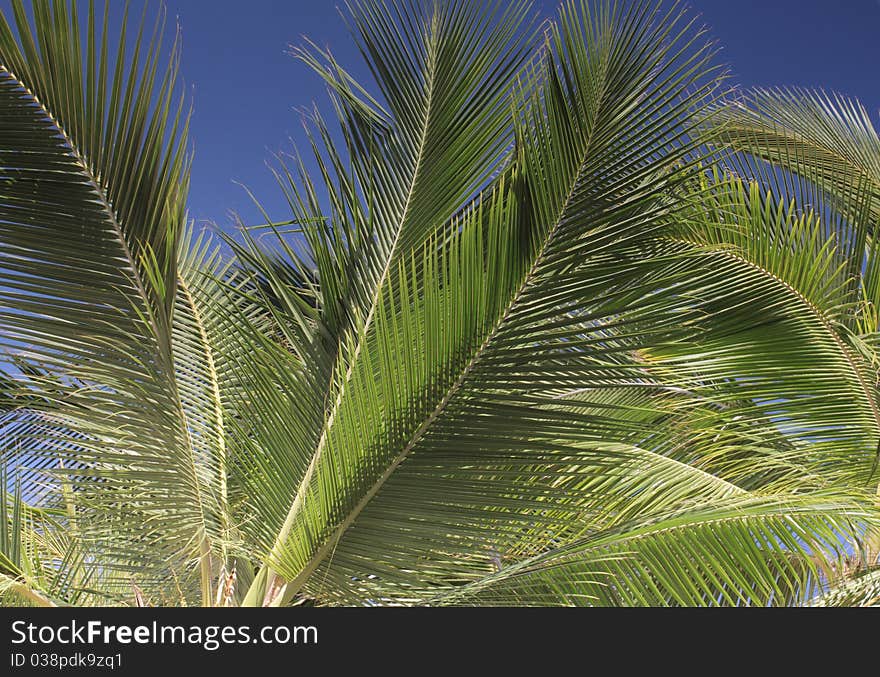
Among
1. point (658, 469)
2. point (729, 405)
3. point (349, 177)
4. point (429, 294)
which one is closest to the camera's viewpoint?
point (429, 294)

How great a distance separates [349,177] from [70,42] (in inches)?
45.0

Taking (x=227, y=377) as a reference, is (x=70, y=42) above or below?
above

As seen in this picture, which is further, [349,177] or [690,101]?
[349,177]

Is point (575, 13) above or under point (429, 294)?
above

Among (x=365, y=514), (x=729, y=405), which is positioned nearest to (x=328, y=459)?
(x=365, y=514)

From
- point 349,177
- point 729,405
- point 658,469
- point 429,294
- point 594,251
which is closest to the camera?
point 429,294

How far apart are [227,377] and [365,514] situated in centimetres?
129

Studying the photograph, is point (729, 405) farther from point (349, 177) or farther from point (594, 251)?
point (349, 177)

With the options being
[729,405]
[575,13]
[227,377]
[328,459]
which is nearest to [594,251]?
[575,13]

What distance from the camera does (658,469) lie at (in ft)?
12.2

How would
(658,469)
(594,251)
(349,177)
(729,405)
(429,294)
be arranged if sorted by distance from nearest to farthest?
(429,294) → (594,251) → (349,177) → (658,469) → (729,405)

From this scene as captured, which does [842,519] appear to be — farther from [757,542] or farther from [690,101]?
[690,101]

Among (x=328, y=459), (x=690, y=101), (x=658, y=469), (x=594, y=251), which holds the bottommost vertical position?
(x=328, y=459)

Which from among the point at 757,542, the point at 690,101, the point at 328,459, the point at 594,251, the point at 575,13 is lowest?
the point at 757,542
